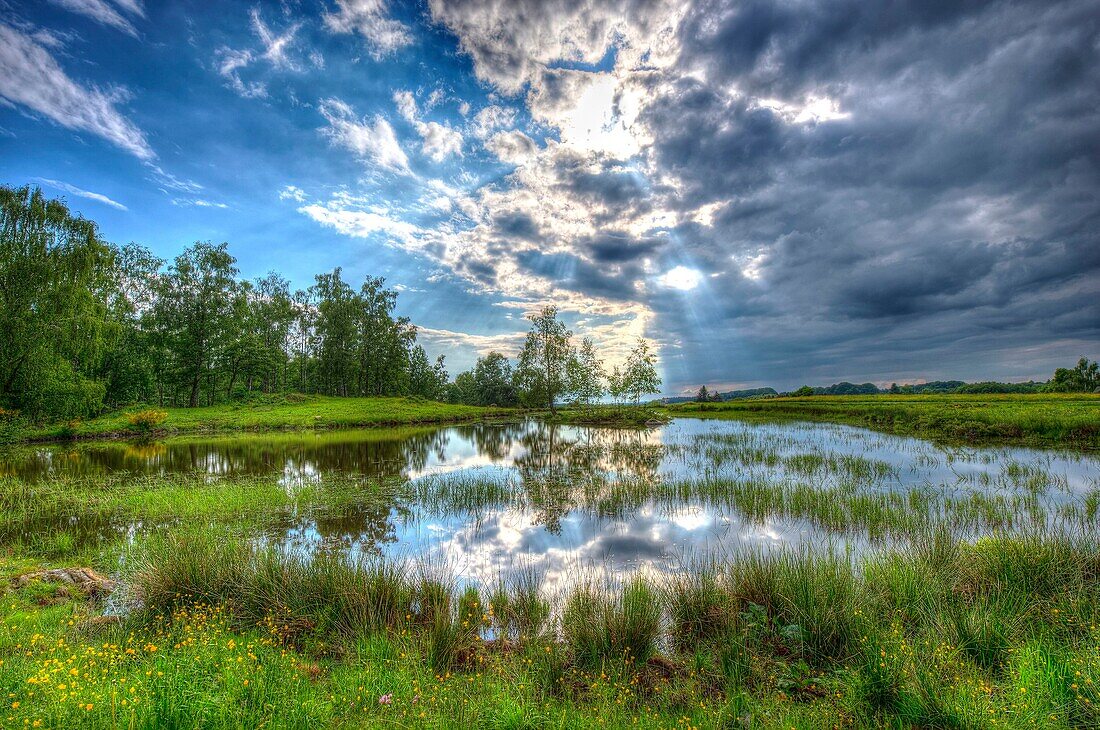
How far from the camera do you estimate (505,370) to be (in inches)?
3647

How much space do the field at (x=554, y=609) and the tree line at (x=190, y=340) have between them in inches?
686

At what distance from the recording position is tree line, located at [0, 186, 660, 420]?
77.8 feet

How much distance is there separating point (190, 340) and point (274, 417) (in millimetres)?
19525

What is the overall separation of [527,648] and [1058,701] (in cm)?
484

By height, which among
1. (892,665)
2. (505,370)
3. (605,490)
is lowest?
(605,490)

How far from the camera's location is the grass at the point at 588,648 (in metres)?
3.44

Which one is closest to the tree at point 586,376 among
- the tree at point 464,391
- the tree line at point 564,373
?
the tree line at point 564,373

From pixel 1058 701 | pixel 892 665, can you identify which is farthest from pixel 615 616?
pixel 1058 701

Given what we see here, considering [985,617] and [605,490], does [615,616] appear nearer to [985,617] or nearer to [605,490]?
[985,617]

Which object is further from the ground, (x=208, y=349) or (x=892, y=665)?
(x=208, y=349)

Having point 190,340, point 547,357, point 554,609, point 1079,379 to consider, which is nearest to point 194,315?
point 190,340

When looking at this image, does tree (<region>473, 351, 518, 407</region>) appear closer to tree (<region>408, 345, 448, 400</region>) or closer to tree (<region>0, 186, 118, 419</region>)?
tree (<region>408, 345, 448, 400</region>)

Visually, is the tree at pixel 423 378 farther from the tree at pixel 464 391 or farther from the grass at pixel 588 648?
the grass at pixel 588 648

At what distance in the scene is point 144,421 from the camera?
3356cm
